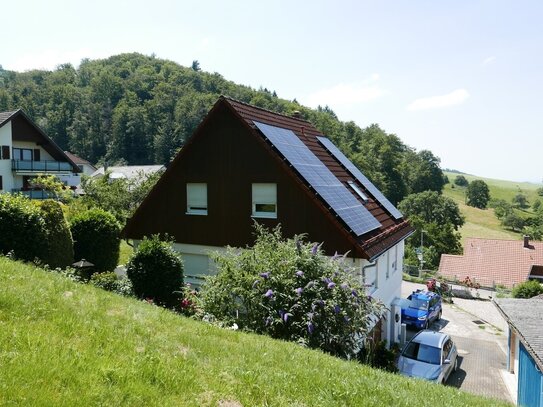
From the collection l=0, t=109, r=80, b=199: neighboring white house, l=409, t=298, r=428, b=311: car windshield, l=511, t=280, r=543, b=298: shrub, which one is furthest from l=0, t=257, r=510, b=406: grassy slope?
l=0, t=109, r=80, b=199: neighboring white house

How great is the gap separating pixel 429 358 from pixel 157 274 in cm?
1010

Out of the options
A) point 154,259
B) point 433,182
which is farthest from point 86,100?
point 154,259

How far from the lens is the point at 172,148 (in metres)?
→ 118

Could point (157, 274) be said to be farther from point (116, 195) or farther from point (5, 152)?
point (5, 152)

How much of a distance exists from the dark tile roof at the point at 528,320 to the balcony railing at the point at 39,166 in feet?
130

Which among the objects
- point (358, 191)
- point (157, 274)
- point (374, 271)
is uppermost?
point (358, 191)

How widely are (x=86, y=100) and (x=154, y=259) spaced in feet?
433

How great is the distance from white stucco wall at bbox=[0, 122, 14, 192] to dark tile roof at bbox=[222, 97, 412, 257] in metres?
30.3

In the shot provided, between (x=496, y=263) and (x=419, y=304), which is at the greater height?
(x=419, y=304)

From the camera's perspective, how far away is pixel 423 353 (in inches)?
675

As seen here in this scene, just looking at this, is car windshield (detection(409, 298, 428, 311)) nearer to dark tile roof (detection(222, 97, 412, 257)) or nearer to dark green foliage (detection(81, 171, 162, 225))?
Result: dark tile roof (detection(222, 97, 412, 257))

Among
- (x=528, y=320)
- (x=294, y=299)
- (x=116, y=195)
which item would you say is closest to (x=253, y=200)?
(x=294, y=299)

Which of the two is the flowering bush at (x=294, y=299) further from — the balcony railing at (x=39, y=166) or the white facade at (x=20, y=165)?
the balcony railing at (x=39, y=166)

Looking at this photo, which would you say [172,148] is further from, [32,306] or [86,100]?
[32,306]
